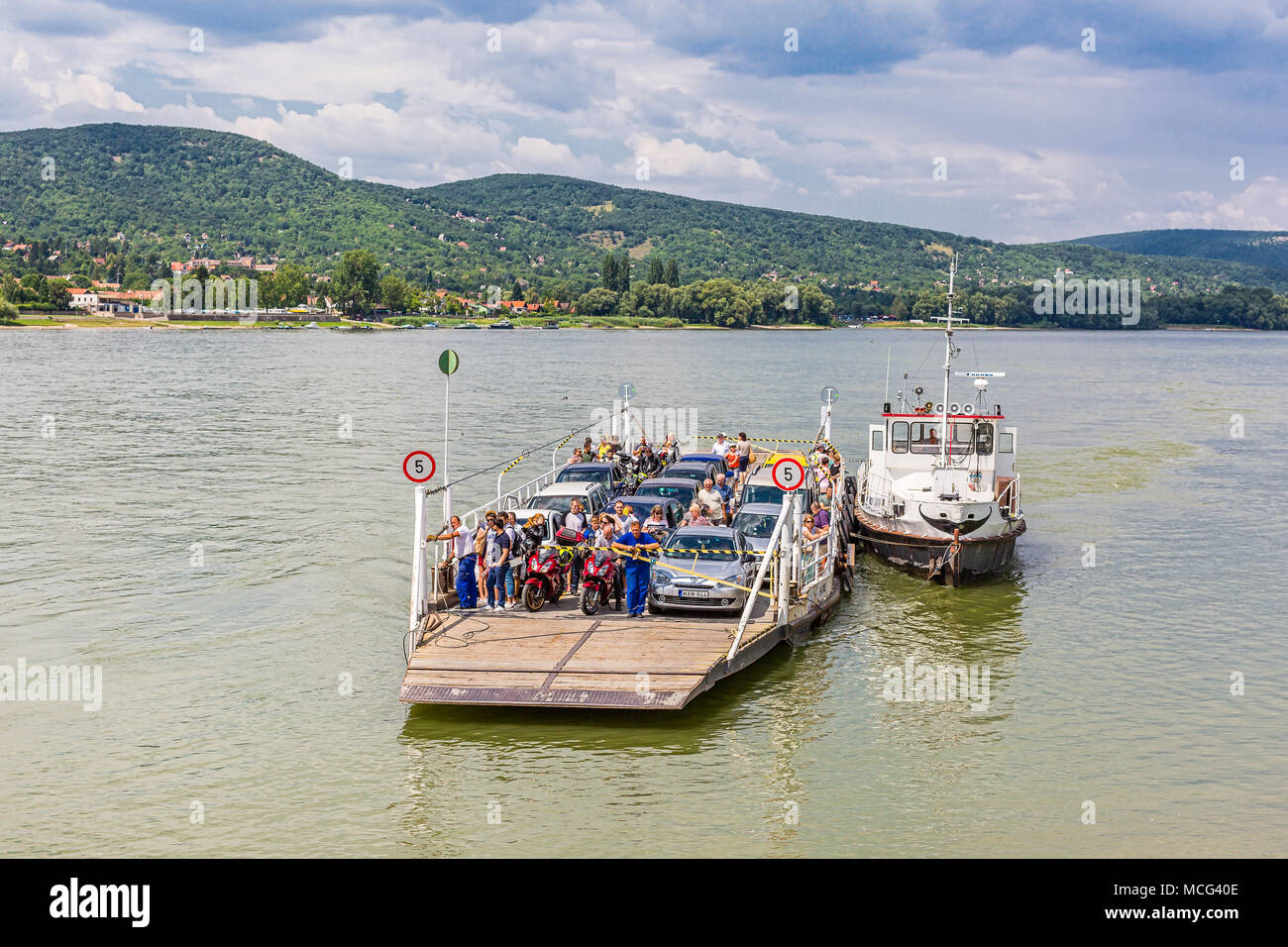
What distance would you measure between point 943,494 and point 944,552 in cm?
164

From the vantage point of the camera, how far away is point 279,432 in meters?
54.0

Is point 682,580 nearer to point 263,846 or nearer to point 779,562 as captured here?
point 779,562

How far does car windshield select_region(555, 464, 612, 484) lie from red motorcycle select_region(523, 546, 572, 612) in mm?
7251

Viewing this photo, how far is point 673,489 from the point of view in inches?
998

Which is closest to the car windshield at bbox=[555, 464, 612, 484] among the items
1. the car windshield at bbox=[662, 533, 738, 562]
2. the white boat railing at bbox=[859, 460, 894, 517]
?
the white boat railing at bbox=[859, 460, 894, 517]

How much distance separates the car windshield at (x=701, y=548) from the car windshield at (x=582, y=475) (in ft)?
23.1

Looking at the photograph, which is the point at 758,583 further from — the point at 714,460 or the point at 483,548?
the point at 714,460

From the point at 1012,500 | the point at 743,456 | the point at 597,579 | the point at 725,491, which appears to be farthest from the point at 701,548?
the point at 743,456

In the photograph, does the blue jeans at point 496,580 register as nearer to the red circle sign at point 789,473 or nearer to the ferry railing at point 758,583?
the ferry railing at point 758,583

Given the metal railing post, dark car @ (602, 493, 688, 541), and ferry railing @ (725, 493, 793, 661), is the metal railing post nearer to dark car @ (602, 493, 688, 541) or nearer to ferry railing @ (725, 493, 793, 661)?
ferry railing @ (725, 493, 793, 661)

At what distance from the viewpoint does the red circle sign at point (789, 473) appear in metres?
17.8

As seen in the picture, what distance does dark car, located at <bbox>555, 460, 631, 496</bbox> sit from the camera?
26938 mm
